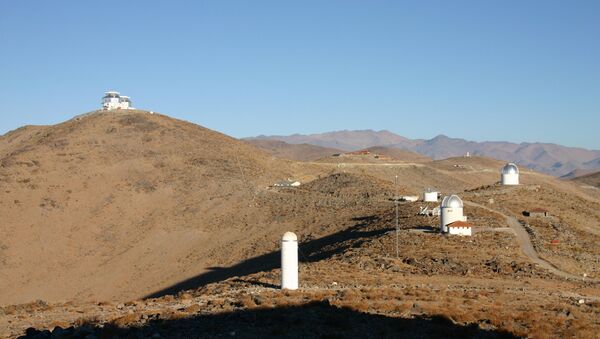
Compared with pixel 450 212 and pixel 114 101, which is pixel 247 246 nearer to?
pixel 450 212

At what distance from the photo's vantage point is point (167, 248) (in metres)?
61.9

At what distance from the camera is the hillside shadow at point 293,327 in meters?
15.9

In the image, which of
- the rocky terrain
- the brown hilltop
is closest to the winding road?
the rocky terrain

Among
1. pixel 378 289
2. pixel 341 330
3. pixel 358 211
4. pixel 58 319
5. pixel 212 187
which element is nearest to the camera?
pixel 341 330

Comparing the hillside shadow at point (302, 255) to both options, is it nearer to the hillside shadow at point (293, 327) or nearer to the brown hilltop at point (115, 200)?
the brown hilltop at point (115, 200)

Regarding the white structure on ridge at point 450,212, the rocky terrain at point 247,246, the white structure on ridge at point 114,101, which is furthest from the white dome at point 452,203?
the white structure on ridge at point 114,101

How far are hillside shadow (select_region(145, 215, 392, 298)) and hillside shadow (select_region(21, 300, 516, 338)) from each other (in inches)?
837

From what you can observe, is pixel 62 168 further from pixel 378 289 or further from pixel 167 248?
pixel 378 289

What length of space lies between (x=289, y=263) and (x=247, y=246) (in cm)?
3298

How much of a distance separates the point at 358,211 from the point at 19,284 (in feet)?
95.0

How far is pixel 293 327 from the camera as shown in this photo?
16453mm

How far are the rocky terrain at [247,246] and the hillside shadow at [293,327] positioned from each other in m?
0.07

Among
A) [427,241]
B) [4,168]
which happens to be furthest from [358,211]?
[4,168]

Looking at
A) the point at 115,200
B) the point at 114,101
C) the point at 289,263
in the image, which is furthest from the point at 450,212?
the point at 114,101
